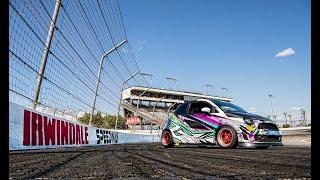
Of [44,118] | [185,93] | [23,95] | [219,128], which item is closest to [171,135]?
[219,128]

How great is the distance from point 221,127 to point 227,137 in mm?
344

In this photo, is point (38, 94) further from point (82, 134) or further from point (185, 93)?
point (185, 93)

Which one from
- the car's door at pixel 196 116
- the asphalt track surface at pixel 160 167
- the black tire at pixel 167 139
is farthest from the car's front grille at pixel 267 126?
the asphalt track surface at pixel 160 167

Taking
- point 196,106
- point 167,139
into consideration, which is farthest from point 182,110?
point 167,139

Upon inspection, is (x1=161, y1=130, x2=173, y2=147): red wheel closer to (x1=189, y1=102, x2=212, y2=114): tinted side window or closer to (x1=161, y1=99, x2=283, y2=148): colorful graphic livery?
(x1=161, y1=99, x2=283, y2=148): colorful graphic livery

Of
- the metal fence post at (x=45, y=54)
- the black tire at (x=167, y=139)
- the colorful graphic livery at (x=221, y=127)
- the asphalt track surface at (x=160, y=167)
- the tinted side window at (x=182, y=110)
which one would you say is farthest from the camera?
the black tire at (x=167, y=139)

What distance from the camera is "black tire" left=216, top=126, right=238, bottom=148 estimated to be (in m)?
10.8

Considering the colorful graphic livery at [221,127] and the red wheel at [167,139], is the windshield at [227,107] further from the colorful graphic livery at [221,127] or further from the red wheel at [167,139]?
the red wheel at [167,139]

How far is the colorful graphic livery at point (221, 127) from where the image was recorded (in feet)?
Answer: 35.3

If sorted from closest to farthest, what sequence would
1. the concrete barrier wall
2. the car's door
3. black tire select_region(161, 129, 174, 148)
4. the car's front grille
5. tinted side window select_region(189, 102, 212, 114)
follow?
the concrete barrier wall, the car's front grille, the car's door, tinted side window select_region(189, 102, 212, 114), black tire select_region(161, 129, 174, 148)

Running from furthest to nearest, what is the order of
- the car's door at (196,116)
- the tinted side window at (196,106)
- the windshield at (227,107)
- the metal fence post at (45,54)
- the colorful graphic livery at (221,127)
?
1. the tinted side window at (196,106)
2. the car's door at (196,116)
3. the windshield at (227,107)
4. the colorful graphic livery at (221,127)
5. the metal fence post at (45,54)

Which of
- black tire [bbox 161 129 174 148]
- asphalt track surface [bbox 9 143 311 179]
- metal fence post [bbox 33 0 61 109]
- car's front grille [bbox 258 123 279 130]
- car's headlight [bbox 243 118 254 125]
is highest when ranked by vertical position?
metal fence post [bbox 33 0 61 109]

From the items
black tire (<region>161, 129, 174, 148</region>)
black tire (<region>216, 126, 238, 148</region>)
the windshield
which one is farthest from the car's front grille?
black tire (<region>161, 129, 174, 148</region>)

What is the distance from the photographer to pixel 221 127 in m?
11.2
